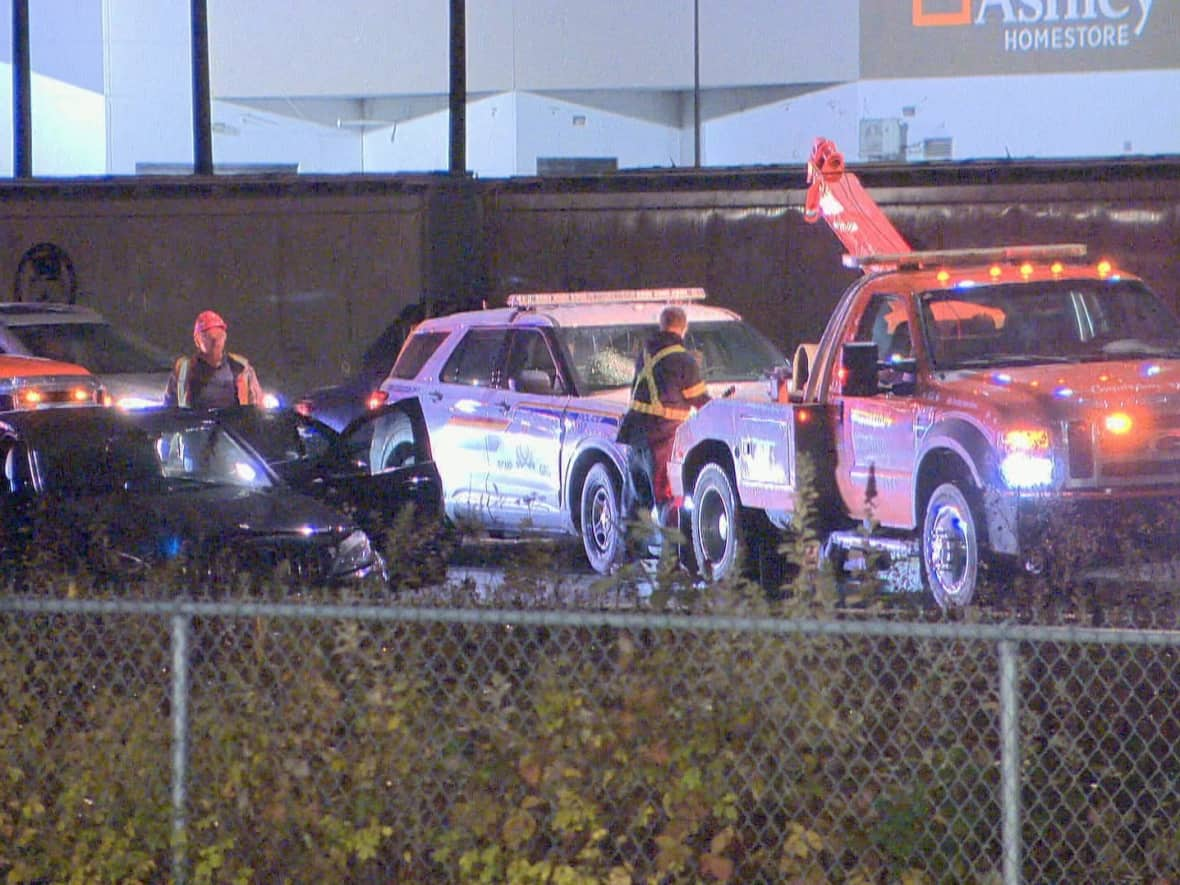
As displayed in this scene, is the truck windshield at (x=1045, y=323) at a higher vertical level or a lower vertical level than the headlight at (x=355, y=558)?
higher

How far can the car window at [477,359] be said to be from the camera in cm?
1380

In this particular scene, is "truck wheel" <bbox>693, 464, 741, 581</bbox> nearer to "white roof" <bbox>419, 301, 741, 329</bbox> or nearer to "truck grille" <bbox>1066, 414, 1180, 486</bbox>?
"white roof" <bbox>419, 301, 741, 329</bbox>

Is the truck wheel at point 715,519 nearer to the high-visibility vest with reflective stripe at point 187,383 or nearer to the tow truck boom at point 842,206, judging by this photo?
the high-visibility vest with reflective stripe at point 187,383

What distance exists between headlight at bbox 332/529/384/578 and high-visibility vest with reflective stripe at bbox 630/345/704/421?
276 centimetres

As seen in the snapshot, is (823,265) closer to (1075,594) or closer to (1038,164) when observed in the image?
(1038,164)

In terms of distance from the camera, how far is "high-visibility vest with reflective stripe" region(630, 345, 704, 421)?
1216cm

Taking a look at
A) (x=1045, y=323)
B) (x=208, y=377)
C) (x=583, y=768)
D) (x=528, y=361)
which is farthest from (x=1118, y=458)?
(x=208, y=377)

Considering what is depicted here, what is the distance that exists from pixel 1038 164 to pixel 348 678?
1590 centimetres

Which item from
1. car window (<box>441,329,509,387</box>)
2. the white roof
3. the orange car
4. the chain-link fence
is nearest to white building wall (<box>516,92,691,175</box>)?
the orange car

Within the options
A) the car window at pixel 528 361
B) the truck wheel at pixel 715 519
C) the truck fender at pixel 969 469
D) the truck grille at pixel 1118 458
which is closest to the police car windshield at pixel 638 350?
the car window at pixel 528 361

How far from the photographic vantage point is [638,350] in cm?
1315

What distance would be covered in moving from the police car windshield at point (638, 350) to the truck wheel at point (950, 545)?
→ 3.01 m

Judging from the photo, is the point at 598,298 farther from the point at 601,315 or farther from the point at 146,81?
the point at 146,81

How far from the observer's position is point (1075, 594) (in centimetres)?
761
